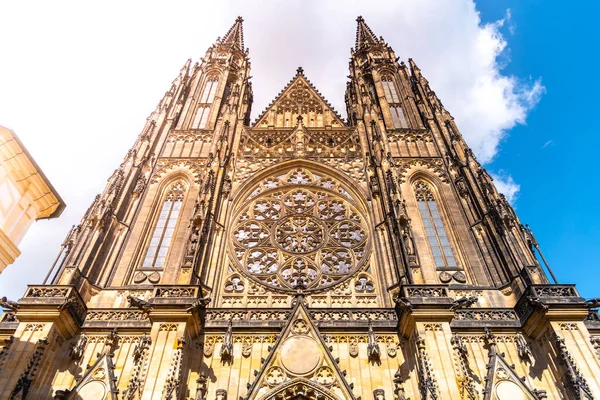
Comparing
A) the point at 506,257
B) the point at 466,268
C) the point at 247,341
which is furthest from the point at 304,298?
the point at 506,257

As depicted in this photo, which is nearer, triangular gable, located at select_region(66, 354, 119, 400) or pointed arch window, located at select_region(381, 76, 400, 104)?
triangular gable, located at select_region(66, 354, 119, 400)

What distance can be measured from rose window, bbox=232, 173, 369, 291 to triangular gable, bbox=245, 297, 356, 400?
1.73 metres

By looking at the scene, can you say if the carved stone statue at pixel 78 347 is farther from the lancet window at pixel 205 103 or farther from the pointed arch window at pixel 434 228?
the lancet window at pixel 205 103

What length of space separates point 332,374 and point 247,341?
2469 millimetres

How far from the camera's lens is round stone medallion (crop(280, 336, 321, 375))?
1098 cm

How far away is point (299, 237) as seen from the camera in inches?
595

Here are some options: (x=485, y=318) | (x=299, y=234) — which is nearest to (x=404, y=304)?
(x=485, y=318)

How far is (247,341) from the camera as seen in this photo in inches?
463

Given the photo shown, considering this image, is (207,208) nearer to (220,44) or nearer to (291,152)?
Answer: (291,152)

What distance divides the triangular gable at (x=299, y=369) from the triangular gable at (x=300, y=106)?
1164 centimetres

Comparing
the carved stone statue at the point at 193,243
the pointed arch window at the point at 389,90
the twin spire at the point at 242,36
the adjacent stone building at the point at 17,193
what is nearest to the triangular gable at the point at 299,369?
the carved stone statue at the point at 193,243

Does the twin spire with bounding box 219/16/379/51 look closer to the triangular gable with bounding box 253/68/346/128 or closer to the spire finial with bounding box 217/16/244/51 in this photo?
the spire finial with bounding box 217/16/244/51

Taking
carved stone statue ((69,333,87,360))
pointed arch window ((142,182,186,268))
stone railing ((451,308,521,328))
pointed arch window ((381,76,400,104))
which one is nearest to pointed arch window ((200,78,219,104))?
pointed arch window ((142,182,186,268))

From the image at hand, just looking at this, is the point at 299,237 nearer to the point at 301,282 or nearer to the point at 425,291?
the point at 301,282
